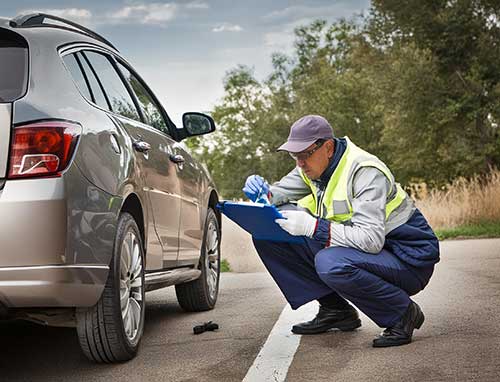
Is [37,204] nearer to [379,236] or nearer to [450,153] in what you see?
[379,236]

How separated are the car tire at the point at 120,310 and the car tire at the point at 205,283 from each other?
2047 mm

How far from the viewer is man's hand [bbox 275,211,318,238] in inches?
257

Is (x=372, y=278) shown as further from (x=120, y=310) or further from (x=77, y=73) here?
(x=77, y=73)

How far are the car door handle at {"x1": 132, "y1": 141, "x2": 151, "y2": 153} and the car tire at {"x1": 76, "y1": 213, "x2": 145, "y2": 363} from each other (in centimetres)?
49

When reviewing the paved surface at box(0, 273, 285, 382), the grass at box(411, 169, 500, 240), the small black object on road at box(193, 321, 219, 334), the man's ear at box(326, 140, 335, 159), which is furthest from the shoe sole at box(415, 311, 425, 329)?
the grass at box(411, 169, 500, 240)

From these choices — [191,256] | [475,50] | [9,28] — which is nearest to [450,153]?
[475,50]

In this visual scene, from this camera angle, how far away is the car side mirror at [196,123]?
8.54m

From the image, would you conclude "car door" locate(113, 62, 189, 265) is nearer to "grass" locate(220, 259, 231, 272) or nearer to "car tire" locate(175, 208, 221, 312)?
"car tire" locate(175, 208, 221, 312)

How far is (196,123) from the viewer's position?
8.59m

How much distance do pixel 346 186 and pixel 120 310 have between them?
5.12 feet

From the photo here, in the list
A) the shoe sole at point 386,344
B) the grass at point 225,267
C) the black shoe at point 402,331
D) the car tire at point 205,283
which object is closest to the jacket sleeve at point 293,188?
the black shoe at point 402,331

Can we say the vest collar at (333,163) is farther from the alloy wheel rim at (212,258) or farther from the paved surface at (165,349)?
the alloy wheel rim at (212,258)

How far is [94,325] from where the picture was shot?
591 centimetres

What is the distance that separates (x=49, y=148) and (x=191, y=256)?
113 inches
